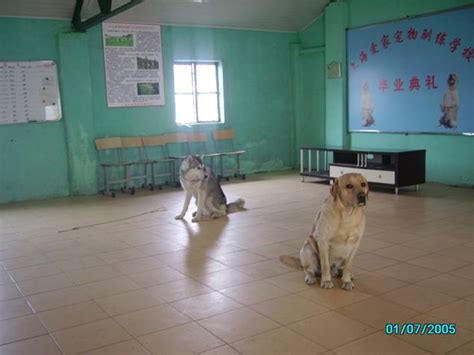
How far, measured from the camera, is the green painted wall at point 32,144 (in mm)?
8156

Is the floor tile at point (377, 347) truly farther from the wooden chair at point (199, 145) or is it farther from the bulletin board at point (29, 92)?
the bulletin board at point (29, 92)

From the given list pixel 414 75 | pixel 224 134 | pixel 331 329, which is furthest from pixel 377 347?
pixel 224 134

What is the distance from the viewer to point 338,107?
393 inches

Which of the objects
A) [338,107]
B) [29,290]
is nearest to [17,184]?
[29,290]

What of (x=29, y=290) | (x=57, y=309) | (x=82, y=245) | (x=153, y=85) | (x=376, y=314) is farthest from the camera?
(x=153, y=85)

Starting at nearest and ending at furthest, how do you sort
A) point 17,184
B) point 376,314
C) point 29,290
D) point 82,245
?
point 376,314 → point 29,290 → point 82,245 → point 17,184

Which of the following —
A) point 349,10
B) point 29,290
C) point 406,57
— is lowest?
point 29,290

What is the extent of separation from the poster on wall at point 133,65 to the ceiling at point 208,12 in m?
0.21

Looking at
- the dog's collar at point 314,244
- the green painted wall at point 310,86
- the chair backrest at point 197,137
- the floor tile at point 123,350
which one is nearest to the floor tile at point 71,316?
the floor tile at point 123,350

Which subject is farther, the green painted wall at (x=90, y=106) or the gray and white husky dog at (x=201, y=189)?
the green painted wall at (x=90, y=106)

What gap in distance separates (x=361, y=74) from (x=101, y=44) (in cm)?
470

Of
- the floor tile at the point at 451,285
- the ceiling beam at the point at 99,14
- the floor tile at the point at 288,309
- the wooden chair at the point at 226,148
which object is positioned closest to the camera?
the floor tile at the point at 288,309

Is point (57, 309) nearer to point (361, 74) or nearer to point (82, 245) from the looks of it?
point (82, 245)

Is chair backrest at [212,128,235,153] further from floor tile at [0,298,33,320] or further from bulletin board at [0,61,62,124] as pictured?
floor tile at [0,298,33,320]
